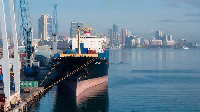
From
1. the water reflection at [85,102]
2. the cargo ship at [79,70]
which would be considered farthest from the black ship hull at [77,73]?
the water reflection at [85,102]

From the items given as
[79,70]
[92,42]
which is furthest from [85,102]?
[92,42]

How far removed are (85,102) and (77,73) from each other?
4977 millimetres

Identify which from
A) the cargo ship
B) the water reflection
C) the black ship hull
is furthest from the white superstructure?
the water reflection

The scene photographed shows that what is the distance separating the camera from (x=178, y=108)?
133 ft

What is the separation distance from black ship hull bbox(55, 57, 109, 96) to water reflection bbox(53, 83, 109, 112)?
121 cm

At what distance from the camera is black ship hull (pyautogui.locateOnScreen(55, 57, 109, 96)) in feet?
156

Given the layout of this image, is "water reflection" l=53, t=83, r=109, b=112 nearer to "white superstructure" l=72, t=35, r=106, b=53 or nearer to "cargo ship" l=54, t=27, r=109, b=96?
"cargo ship" l=54, t=27, r=109, b=96

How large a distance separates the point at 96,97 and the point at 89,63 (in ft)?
16.2

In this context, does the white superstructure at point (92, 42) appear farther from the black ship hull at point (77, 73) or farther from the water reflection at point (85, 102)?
the water reflection at point (85, 102)

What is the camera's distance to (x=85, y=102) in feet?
144

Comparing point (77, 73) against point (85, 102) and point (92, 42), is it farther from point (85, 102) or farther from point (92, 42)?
point (92, 42)

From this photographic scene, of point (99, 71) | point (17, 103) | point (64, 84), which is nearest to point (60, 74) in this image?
point (64, 84)

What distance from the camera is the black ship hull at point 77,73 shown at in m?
47.6

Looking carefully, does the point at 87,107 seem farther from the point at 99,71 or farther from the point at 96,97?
the point at 99,71
